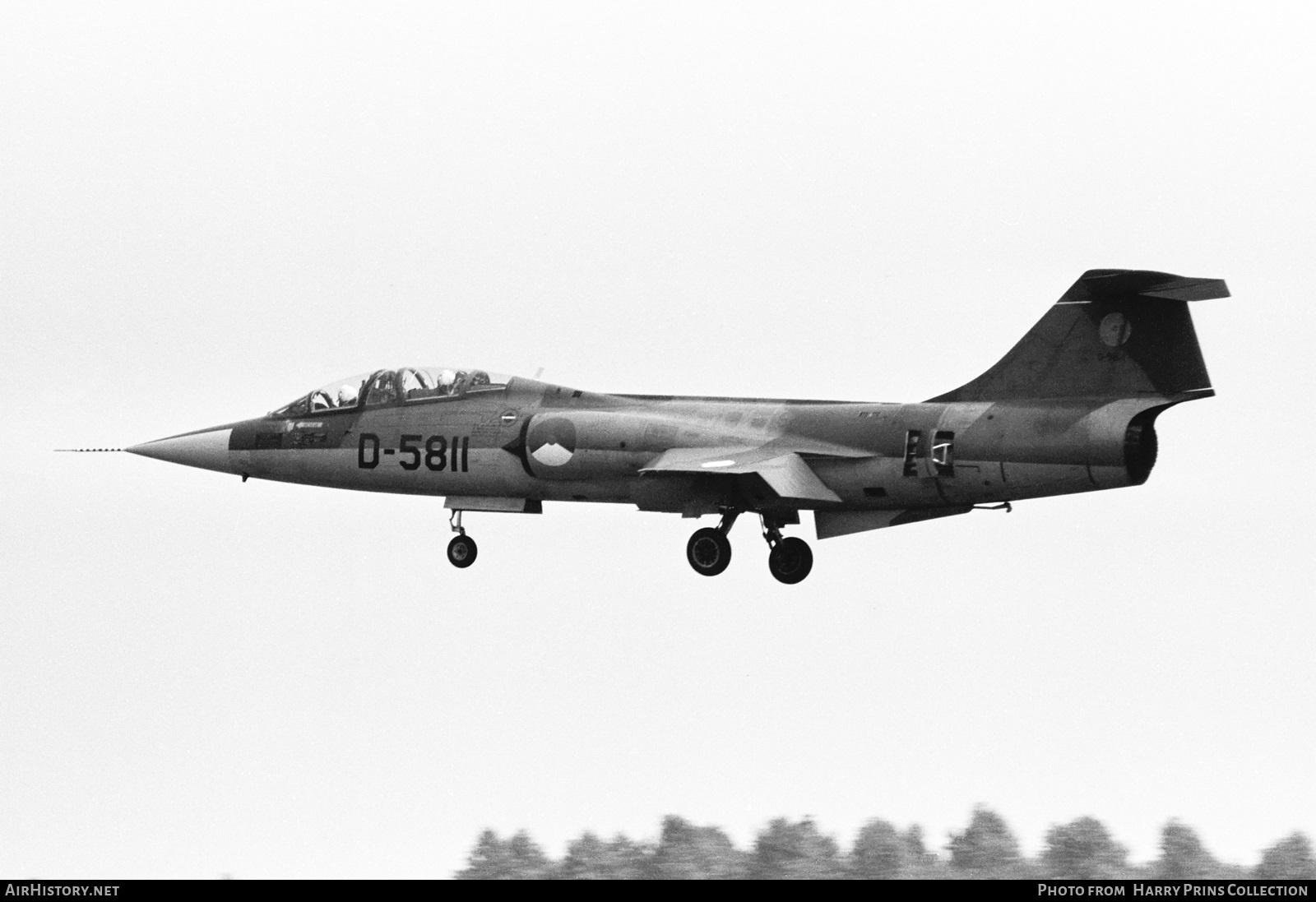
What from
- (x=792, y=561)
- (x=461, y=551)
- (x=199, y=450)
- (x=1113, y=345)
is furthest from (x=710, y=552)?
(x=199, y=450)

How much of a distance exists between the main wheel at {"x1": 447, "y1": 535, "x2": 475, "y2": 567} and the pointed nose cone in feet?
12.2

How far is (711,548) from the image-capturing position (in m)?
30.8

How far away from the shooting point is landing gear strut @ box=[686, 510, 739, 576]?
30750 mm

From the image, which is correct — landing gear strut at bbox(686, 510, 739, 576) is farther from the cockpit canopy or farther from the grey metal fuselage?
the cockpit canopy

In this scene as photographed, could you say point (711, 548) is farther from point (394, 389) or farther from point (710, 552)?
point (394, 389)

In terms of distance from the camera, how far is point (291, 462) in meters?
33.8

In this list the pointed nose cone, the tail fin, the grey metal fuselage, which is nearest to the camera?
the tail fin

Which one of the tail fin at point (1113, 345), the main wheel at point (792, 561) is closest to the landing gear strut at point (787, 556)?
the main wheel at point (792, 561)

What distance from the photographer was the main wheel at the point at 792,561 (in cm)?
3128

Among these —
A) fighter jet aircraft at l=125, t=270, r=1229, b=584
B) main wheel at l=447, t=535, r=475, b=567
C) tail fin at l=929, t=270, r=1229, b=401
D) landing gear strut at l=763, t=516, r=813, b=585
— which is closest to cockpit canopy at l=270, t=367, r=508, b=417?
fighter jet aircraft at l=125, t=270, r=1229, b=584

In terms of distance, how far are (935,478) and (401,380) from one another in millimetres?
8399

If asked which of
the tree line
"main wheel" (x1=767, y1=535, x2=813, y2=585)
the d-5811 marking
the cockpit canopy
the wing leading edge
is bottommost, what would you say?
the tree line
